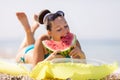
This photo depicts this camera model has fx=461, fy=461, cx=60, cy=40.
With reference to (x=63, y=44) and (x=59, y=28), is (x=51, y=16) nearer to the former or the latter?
(x=59, y=28)

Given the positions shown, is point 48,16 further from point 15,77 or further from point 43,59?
point 15,77

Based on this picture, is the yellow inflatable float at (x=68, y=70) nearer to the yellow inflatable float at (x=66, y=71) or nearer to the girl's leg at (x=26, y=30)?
the yellow inflatable float at (x=66, y=71)

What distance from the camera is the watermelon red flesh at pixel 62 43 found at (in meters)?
5.83

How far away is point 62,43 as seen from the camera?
594 cm

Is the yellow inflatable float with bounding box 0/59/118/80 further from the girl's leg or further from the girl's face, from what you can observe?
the girl's leg

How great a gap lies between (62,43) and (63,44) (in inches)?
0.8

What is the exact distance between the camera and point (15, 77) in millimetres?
5367

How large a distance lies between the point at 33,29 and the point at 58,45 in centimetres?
164

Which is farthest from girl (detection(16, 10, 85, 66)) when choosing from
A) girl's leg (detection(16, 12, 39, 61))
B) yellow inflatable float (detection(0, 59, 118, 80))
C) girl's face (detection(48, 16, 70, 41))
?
girl's leg (detection(16, 12, 39, 61))

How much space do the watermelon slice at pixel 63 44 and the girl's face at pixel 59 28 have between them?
65 millimetres

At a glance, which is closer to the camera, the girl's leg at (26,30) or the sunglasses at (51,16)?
the sunglasses at (51,16)

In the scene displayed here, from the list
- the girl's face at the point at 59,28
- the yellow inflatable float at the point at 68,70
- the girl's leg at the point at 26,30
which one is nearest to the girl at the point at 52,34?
the girl's face at the point at 59,28

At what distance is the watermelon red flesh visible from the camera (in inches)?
229

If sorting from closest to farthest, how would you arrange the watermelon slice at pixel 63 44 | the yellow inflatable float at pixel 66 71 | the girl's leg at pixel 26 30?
the yellow inflatable float at pixel 66 71, the watermelon slice at pixel 63 44, the girl's leg at pixel 26 30
